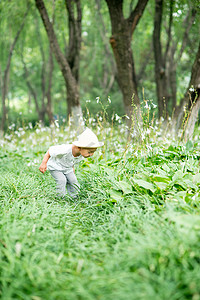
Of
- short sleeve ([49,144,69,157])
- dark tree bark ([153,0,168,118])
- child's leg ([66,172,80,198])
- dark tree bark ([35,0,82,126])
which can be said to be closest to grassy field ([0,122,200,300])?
child's leg ([66,172,80,198])

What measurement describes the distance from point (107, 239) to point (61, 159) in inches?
53.7

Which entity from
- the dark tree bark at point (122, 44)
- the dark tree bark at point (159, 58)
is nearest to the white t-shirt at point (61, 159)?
the dark tree bark at point (122, 44)

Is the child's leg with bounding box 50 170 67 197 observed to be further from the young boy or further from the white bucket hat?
the white bucket hat

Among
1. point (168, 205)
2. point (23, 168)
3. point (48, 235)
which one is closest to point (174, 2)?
point (23, 168)

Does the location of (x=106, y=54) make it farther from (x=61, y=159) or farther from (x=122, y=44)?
(x=61, y=159)

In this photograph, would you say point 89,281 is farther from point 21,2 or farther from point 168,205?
point 21,2

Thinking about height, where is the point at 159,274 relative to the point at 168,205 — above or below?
below

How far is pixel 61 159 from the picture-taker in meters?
3.41

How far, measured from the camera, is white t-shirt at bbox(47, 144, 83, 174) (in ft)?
10.8

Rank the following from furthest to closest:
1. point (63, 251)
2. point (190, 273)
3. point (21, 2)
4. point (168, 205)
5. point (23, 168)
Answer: point (21, 2)
point (23, 168)
point (168, 205)
point (63, 251)
point (190, 273)

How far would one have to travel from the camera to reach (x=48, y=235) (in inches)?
87.6

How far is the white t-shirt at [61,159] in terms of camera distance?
328cm

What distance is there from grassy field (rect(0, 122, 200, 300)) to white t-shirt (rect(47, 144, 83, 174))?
0.29m

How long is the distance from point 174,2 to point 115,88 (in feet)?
24.8
